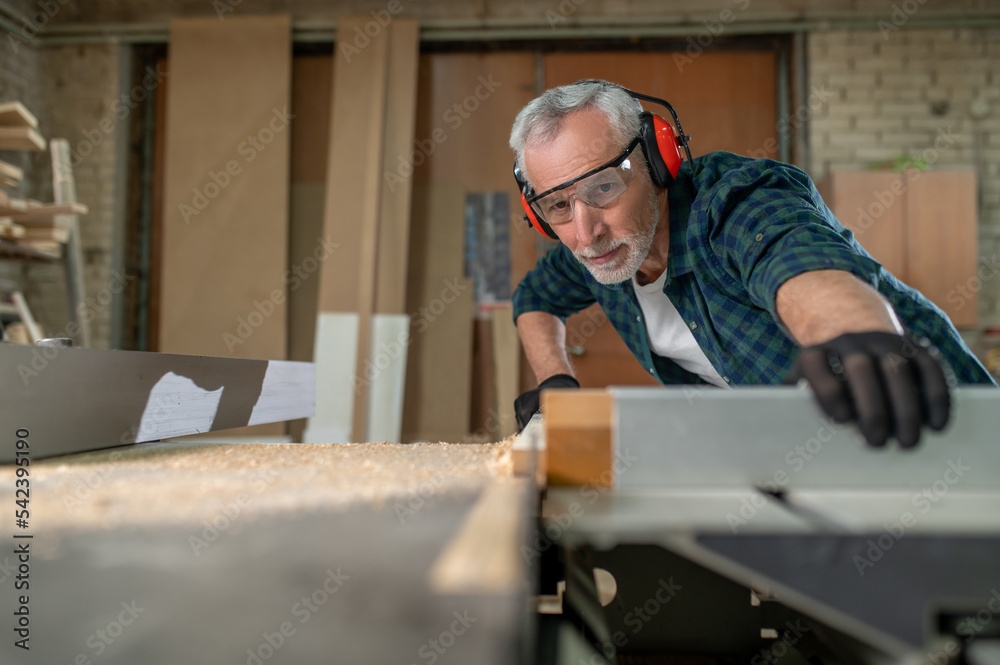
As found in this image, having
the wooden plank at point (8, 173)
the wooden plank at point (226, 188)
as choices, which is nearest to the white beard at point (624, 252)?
the wooden plank at point (8, 173)

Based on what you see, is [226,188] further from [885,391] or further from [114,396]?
[885,391]

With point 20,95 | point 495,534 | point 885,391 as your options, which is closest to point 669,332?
point 885,391

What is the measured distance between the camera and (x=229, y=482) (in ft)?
2.53

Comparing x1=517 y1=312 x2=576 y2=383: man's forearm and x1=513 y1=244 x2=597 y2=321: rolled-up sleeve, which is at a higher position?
x1=513 y1=244 x2=597 y2=321: rolled-up sleeve

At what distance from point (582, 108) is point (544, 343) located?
0.90m

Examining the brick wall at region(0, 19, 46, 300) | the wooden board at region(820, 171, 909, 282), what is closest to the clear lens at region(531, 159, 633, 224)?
the wooden board at region(820, 171, 909, 282)

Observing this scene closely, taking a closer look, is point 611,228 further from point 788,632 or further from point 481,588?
point 481,588

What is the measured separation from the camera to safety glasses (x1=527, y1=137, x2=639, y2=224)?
63.7 inches

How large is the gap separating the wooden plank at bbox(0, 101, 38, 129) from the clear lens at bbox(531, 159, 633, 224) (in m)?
3.41

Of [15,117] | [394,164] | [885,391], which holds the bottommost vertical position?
[885,391]

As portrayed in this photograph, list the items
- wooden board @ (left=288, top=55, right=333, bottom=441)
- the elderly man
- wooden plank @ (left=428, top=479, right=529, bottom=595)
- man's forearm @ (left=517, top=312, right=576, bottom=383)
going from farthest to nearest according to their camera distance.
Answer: wooden board @ (left=288, top=55, right=333, bottom=441), man's forearm @ (left=517, top=312, right=576, bottom=383), the elderly man, wooden plank @ (left=428, top=479, right=529, bottom=595)

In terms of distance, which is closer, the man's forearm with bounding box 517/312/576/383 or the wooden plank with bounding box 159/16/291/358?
the man's forearm with bounding box 517/312/576/383

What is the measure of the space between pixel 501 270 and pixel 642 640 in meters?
3.98

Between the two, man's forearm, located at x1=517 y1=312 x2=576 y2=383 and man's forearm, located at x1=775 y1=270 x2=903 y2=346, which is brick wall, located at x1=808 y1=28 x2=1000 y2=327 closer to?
man's forearm, located at x1=517 y1=312 x2=576 y2=383
